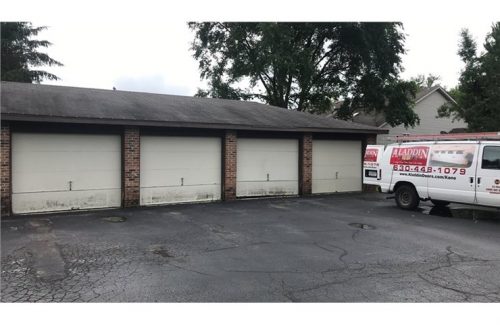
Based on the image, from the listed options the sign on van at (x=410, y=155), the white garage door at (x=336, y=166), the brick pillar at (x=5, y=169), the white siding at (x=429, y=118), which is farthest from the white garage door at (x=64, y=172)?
the white siding at (x=429, y=118)

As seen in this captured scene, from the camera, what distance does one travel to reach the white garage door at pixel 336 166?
15.4m

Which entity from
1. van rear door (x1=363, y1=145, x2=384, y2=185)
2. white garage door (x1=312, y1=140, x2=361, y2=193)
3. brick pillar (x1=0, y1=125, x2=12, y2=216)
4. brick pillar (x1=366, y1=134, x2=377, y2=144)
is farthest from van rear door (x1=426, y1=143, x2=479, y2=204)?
brick pillar (x1=0, y1=125, x2=12, y2=216)

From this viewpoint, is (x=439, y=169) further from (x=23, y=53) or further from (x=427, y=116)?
(x=23, y=53)

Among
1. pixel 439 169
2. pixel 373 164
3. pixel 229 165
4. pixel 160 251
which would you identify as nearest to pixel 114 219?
pixel 160 251

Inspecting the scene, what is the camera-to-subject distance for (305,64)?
2408 cm

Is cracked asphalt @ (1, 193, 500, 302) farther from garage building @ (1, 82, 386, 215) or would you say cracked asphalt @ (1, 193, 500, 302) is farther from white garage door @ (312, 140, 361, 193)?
white garage door @ (312, 140, 361, 193)

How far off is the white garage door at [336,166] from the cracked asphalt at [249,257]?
188 inches

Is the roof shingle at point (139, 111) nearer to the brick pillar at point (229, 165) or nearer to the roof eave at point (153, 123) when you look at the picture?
the roof eave at point (153, 123)

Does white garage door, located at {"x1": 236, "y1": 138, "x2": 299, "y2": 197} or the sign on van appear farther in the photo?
white garage door, located at {"x1": 236, "y1": 138, "x2": 299, "y2": 197}

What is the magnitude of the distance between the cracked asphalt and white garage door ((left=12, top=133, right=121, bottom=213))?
0.79 m

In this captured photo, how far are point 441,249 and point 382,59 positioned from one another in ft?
69.9

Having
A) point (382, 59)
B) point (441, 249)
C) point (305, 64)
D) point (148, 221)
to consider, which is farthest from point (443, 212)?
point (382, 59)

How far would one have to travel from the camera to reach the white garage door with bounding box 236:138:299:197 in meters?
13.9

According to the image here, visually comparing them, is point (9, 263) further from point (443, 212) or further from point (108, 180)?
point (443, 212)
